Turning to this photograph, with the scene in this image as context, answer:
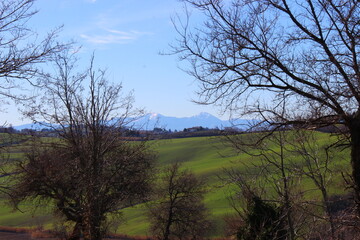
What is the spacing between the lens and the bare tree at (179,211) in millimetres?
28516

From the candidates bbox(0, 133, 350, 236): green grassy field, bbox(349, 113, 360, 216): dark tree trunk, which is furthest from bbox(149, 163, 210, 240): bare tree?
bbox(349, 113, 360, 216): dark tree trunk

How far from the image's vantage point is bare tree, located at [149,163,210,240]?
28516 mm

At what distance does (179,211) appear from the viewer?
29297 millimetres

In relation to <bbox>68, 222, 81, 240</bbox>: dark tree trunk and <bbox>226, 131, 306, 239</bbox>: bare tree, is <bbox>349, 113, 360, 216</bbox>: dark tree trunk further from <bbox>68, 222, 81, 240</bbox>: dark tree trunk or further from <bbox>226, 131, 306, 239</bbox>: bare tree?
<bbox>68, 222, 81, 240</bbox>: dark tree trunk

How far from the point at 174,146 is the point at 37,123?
61.8 meters

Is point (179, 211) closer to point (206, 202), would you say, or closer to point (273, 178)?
point (206, 202)

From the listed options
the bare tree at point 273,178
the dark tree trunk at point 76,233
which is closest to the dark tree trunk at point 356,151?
the bare tree at point 273,178

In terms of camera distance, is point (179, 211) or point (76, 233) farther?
point (179, 211)

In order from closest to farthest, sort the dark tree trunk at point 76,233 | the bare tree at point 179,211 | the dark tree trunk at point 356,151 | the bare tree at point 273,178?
the dark tree trunk at point 356,151
the bare tree at point 273,178
the dark tree trunk at point 76,233
the bare tree at point 179,211

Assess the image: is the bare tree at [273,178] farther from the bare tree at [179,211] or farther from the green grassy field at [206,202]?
the bare tree at [179,211]

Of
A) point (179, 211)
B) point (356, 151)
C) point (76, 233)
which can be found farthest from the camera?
point (179, 211)

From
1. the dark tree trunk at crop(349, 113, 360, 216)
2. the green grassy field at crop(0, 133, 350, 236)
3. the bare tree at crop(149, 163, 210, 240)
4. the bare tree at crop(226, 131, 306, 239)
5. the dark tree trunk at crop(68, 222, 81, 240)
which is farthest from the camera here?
the bare tree at crop(149, 163, 210, 240)

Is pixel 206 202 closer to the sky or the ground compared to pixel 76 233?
closer to the ground

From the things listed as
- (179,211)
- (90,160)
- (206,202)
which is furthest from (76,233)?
(206,202)
